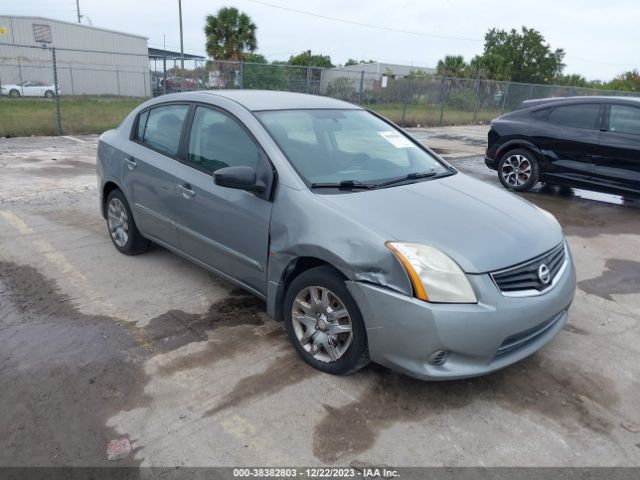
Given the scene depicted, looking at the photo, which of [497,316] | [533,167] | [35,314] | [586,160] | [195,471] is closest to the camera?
[195,471]

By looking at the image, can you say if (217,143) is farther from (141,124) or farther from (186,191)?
(141,124)

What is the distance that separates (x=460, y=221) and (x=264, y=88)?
48.9 ft

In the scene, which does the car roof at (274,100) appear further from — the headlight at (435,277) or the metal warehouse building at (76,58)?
the metal warehouse building at (76,58)

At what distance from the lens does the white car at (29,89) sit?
2730cm

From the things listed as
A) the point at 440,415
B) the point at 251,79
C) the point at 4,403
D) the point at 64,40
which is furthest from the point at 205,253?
the point at 64,40

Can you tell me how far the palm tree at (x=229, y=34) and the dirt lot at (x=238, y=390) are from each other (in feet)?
108

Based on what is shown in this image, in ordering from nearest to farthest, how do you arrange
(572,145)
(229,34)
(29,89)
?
(572,145), (29,89), (229,34)

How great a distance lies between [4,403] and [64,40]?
4092 centimetres

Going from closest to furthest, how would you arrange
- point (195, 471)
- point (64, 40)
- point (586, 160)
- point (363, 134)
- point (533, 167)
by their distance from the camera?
point (195, 471) < point (363, 134) < point (586, 160) < point (533, 167) < point (64, 40)

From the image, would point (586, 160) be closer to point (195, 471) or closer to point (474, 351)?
point (474, 351)

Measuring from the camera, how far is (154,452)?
2.49 m

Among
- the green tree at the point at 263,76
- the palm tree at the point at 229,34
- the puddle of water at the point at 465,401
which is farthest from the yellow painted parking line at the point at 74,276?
the palm tree at the point at 229,34

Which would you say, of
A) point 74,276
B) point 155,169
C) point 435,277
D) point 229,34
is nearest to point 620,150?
point 435,277

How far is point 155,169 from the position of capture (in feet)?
13.8
